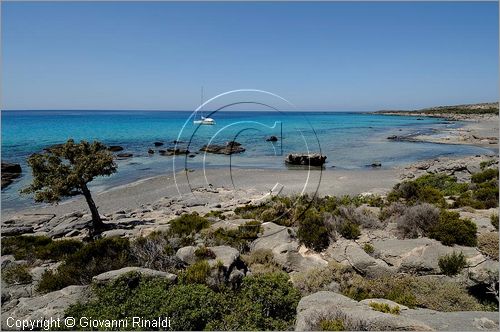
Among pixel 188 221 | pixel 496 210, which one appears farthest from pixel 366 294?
pixel 496 210

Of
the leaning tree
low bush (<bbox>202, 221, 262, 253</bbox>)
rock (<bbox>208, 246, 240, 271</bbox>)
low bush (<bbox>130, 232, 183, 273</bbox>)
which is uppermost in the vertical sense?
the leaning tree

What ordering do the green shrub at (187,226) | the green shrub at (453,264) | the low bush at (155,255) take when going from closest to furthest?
the green shrub at (453,264) < the low bush at (155,255) < the green shrub at (187,226)

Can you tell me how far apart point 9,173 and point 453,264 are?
154 feet

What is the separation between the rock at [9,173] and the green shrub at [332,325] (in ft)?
129

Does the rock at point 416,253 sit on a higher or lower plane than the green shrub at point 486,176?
lower

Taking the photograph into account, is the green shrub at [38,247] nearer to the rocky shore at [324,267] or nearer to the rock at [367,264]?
the rocky shore at [324,267]

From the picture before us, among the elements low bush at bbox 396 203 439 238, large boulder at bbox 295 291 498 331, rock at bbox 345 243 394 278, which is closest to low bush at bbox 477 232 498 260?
low bush at bbox 396 203 439 238

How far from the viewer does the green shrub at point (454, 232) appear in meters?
12.4

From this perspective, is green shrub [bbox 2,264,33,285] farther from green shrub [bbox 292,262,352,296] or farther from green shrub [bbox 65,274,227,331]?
green shrub [bbox 292,262,352,296]

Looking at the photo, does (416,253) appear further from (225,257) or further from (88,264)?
(88,264)

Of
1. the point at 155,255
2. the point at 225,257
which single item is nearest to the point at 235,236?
the point at 225,257

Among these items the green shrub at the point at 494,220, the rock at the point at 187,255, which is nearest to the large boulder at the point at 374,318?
the rock at the point at 187,255

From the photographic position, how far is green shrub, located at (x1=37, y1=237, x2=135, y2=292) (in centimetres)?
1047

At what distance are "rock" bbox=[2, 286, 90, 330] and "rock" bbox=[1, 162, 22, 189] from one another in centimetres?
3319
